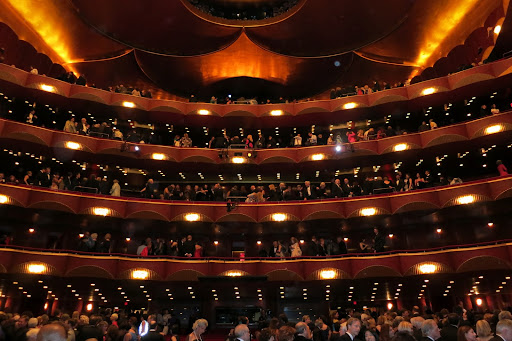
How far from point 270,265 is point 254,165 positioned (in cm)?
671

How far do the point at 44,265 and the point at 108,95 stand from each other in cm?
1096

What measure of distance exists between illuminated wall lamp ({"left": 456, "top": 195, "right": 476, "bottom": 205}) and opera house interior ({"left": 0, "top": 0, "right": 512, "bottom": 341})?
29 cm

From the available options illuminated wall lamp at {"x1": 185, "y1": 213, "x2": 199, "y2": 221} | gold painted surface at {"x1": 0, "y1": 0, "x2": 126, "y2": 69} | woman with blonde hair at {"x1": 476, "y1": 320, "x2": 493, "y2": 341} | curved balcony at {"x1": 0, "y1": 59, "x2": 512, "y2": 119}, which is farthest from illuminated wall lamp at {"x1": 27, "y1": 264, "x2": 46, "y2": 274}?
gold painted surface at {"x1": 0, "y1": 0, "x2": 126, "y2": 69}

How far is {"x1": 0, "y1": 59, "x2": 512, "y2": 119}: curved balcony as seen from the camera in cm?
1865

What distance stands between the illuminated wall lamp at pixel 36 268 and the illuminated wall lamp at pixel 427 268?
13312mm

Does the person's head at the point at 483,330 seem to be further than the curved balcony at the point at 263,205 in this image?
No

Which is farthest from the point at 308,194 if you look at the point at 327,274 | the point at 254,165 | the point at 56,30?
the point at 56,30

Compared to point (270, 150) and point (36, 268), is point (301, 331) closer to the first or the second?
point (36, 268)

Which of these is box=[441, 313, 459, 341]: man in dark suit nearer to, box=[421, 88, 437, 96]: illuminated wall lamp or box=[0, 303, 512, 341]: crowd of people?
box=[0, 303, 512, 341]: crowd of people

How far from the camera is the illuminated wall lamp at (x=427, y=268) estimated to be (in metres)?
13.8

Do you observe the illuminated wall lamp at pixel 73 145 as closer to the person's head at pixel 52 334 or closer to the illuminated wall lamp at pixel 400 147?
the illuminated wall lamp at pixel 400 147

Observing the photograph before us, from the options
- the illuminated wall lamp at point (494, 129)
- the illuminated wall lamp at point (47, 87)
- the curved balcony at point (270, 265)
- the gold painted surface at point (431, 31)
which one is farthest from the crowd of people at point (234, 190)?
the gold painted surface at point (431, 31)

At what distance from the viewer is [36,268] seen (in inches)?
528

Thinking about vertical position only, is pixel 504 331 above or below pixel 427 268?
below
